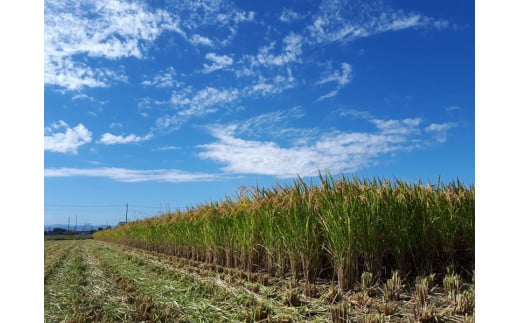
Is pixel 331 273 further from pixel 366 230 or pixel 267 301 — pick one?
pixel 267 301

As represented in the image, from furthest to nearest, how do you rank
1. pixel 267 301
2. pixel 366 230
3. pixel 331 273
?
pixel 331 273 < pixel 366 230 < pixel 267 301

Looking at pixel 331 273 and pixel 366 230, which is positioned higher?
pixel 366 230

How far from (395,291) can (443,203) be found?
202 centimetres

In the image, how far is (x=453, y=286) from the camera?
3.83 meters

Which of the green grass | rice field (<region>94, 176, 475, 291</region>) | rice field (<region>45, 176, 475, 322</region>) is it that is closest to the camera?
the green grass

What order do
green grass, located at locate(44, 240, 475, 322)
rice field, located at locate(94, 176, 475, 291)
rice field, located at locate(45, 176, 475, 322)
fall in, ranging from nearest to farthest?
1. green grass, located at locate(44, 240, 475, 322)
2. rice field, located at locate(45, 176, 475, 322)
3. rice field, located at locate(94, 176, 475, 291)

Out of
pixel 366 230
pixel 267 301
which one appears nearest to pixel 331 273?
pixel 366 230

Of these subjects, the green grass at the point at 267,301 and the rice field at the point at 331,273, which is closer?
the green grass at the point at 267,301

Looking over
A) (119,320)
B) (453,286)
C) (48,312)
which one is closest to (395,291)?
(453,286)

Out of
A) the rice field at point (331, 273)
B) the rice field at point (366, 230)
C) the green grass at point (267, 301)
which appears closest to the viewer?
the green grass at point (267, 301)

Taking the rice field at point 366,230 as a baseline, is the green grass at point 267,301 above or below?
below

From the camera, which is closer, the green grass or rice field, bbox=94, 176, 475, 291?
the green grass

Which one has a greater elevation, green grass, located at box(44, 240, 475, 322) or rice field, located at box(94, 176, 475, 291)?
rice field, located at box(94, 176, 475, 291)
